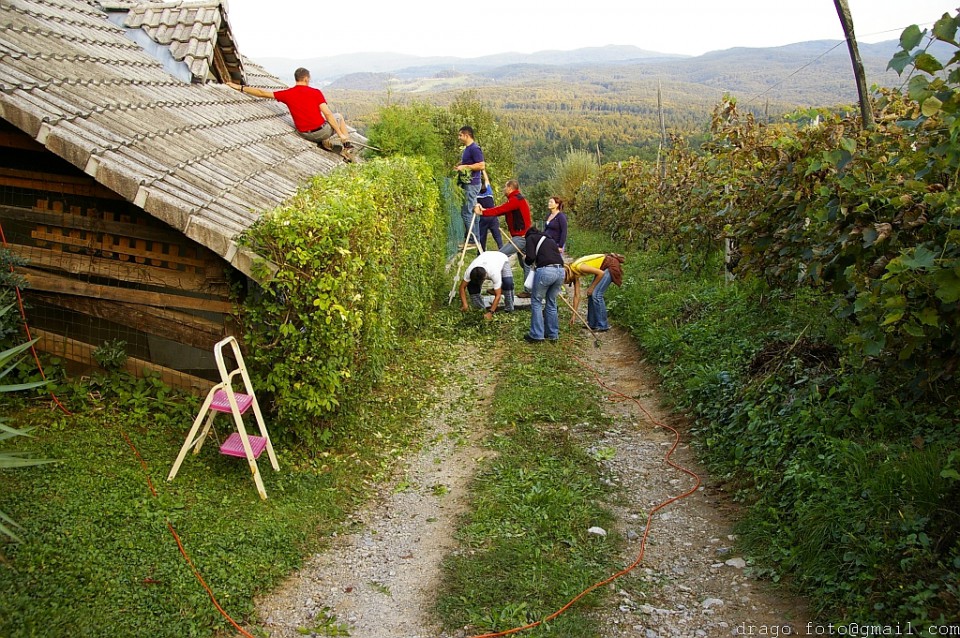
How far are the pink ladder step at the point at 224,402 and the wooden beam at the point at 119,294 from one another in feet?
3.05

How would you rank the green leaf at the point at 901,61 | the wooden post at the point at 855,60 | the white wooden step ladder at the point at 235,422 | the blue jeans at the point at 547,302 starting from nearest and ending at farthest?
the green leaf at the point at 901,61 → the white wooden step ladder at the point at 235,422 → the wooden post at the point at 855,60 → the blue jeans at the point at 547,302

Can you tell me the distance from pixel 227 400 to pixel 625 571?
334 centimetres

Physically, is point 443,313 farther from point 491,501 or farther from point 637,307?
point 491,501

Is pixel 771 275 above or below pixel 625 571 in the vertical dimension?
above

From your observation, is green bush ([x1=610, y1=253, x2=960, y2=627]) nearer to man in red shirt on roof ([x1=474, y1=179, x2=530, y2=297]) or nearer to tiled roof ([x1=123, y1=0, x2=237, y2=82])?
man in red shirt on roof ([x1=474, y1=179, x2=530, y2=297])

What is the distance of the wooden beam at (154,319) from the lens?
21.4ft

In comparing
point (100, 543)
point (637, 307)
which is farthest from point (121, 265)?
point (637, 307)

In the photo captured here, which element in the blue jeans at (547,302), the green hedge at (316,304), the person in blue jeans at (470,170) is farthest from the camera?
the person in blue jeans at (470,170)

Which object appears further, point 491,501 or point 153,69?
point 153,69

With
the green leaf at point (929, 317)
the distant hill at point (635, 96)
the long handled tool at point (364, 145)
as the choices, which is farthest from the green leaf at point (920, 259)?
the distant hill at point (635, 96)

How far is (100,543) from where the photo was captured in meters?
4.82

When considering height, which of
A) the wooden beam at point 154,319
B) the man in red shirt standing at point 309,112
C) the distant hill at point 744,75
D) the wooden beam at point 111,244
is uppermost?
the distant hill at point 744,75

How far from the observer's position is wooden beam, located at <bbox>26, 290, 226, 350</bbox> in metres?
6.51

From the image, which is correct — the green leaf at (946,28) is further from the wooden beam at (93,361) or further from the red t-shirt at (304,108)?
the red t-shirt at (304,108)
